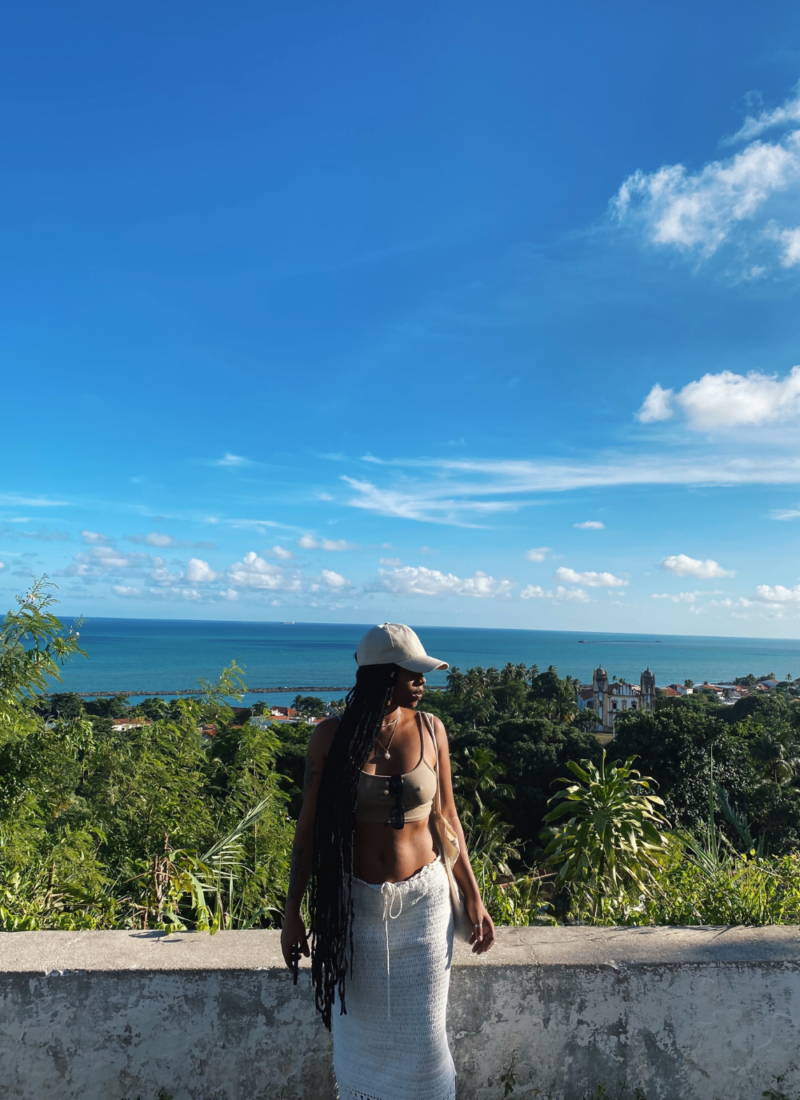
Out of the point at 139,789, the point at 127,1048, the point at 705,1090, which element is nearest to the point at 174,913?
the point at 127,1048

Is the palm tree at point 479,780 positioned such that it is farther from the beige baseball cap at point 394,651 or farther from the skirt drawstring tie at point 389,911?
the beige baseball cap at point 394,651

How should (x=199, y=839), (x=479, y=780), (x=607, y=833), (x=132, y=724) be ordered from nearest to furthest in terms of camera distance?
(x=199, y=839)
(x=607, y=833)
(x=132, y=724)
(x=479, y=780)

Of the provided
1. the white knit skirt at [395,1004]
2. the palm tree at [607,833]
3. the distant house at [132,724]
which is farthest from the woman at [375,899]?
the distant house at [132,724]

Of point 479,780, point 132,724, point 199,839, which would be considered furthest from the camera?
point 479,780

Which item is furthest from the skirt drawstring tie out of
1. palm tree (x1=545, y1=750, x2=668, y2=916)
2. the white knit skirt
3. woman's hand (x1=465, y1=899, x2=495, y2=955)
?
palm tree (x1=545, y1=750, x2=668, y2=916)

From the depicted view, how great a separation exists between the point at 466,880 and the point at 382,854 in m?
0.33

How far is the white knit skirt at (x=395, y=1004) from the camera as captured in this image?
5.57ft

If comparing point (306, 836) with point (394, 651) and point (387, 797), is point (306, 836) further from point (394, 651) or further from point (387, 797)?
point (394, 651)

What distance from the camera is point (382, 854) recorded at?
1751 millimetres

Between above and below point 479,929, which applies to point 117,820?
below

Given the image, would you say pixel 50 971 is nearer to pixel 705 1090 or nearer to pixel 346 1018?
pixel 346 1018

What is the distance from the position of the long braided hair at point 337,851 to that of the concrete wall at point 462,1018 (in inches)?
6.3

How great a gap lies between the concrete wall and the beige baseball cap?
2.79ft

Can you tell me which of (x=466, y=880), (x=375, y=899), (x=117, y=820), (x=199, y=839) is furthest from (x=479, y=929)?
(x=117, y=820)
